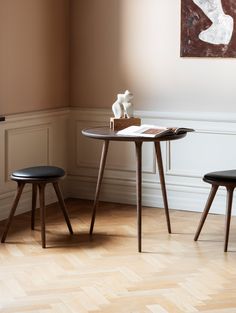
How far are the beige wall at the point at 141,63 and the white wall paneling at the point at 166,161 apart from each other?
96 mm

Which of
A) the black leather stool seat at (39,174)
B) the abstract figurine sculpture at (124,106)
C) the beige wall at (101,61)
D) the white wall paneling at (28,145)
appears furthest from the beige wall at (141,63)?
the black leather stool seat at (39,174)

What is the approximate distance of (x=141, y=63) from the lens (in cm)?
524

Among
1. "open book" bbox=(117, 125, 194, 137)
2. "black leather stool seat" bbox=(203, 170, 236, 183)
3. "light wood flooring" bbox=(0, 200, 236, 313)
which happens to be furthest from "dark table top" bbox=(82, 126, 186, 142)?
"light wood flooring" bbox=(0, 200, 236, 313)

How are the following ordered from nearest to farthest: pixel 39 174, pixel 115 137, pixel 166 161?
pixel 115 137, pixel 39 174, pixel 166 161

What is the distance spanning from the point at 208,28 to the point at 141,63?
1.95 feet

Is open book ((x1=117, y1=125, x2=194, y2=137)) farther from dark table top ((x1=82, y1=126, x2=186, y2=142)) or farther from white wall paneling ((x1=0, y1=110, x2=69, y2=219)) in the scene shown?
white wall paneling ((x1=0, y1=110, x2=69, y2=219))

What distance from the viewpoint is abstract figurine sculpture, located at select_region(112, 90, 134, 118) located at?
4422mm

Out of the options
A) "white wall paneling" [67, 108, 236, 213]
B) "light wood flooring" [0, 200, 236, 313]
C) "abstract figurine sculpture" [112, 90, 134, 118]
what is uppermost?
"abstract figurine sculpture" [112, 90, 134, 118]

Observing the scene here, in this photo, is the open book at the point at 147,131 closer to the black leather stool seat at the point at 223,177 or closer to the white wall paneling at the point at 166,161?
the black leather stool seat at the point at 223,177

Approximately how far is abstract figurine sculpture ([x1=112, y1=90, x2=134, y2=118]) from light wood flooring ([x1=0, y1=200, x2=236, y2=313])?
2.53 feet

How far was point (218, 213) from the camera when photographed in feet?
16.6

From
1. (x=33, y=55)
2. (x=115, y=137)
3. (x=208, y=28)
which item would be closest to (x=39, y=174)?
(x=115, y=137)

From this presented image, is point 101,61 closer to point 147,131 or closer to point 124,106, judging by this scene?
point 124,106

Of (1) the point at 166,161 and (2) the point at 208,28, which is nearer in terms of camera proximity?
(2) the point at 208,28
